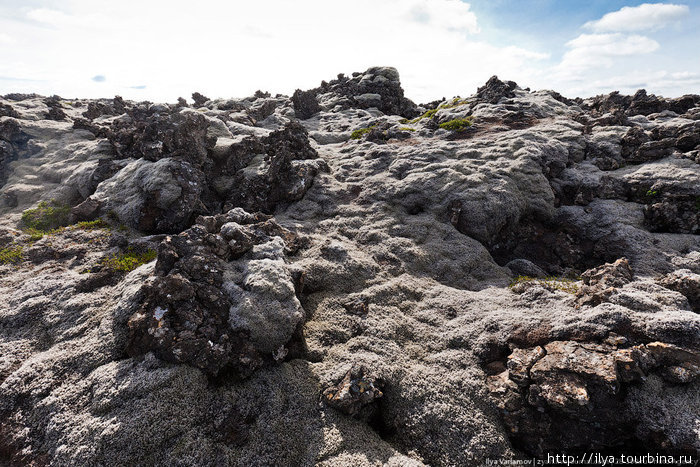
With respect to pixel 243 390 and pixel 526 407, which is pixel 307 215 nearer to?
pixel 243 390

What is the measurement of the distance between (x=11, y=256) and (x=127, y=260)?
282 inches

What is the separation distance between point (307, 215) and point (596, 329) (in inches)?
713

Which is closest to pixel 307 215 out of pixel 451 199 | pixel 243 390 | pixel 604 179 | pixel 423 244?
pixel 423 244

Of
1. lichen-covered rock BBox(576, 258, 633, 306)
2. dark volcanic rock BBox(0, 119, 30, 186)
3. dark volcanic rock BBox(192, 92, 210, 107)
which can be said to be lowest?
lichen-covered rock BBox(576, 258, 633, 306)

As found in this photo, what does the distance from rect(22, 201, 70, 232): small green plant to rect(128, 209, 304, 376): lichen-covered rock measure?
15.2 metres

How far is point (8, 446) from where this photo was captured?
9.26 m

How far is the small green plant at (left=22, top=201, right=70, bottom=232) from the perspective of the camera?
21328 millimetres

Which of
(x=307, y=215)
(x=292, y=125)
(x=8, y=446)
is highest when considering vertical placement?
(x=292, y=125)

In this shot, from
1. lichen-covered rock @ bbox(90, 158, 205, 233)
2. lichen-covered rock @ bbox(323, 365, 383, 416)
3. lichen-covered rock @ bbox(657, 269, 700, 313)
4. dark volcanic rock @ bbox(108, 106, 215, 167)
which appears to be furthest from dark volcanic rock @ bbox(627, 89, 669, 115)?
lichen-covered rock @ bbox(90, 158, 205, 233)

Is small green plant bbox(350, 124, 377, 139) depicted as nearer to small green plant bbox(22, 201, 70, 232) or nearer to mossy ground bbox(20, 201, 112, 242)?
mossy ground bbox(20, 201, 112, 242)

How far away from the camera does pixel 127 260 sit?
53.7 feet

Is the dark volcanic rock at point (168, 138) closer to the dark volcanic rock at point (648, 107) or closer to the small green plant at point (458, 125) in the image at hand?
the small green plant at point (458, 125)

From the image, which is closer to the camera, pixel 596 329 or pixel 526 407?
pixel 526 407

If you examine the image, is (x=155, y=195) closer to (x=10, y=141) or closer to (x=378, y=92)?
(x=10, y=141)
